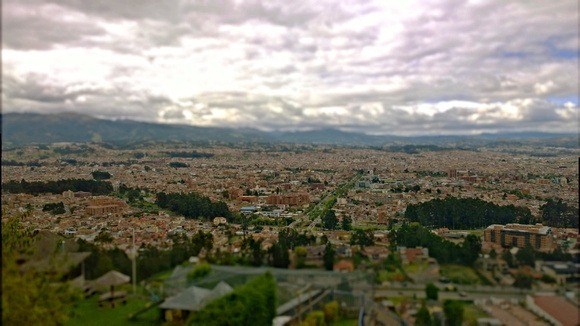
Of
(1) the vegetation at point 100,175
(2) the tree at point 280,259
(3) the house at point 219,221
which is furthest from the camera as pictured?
(1) the vegetation at point 100,175

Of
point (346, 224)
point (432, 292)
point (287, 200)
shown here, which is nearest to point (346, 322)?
point (432, 292)

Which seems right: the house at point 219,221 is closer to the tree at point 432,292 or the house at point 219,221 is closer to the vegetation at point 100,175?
the tree at point 432,292

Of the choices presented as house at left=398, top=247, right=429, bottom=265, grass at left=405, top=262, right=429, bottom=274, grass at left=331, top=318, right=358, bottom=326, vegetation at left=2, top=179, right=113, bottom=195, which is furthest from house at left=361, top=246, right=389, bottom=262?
vegetation at left=2, top=179, right=113, bottom=195

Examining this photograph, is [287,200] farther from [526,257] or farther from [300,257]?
[526,257]

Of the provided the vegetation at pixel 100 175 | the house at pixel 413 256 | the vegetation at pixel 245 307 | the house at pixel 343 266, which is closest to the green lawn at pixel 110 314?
the vegetation at pixel 245 307

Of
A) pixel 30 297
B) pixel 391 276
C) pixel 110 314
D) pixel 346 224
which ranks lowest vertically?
pixel 346 224

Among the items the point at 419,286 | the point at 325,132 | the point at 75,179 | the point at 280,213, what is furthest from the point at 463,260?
the point at 325,132

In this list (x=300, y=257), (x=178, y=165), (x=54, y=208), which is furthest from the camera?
(x=178, y=165)
